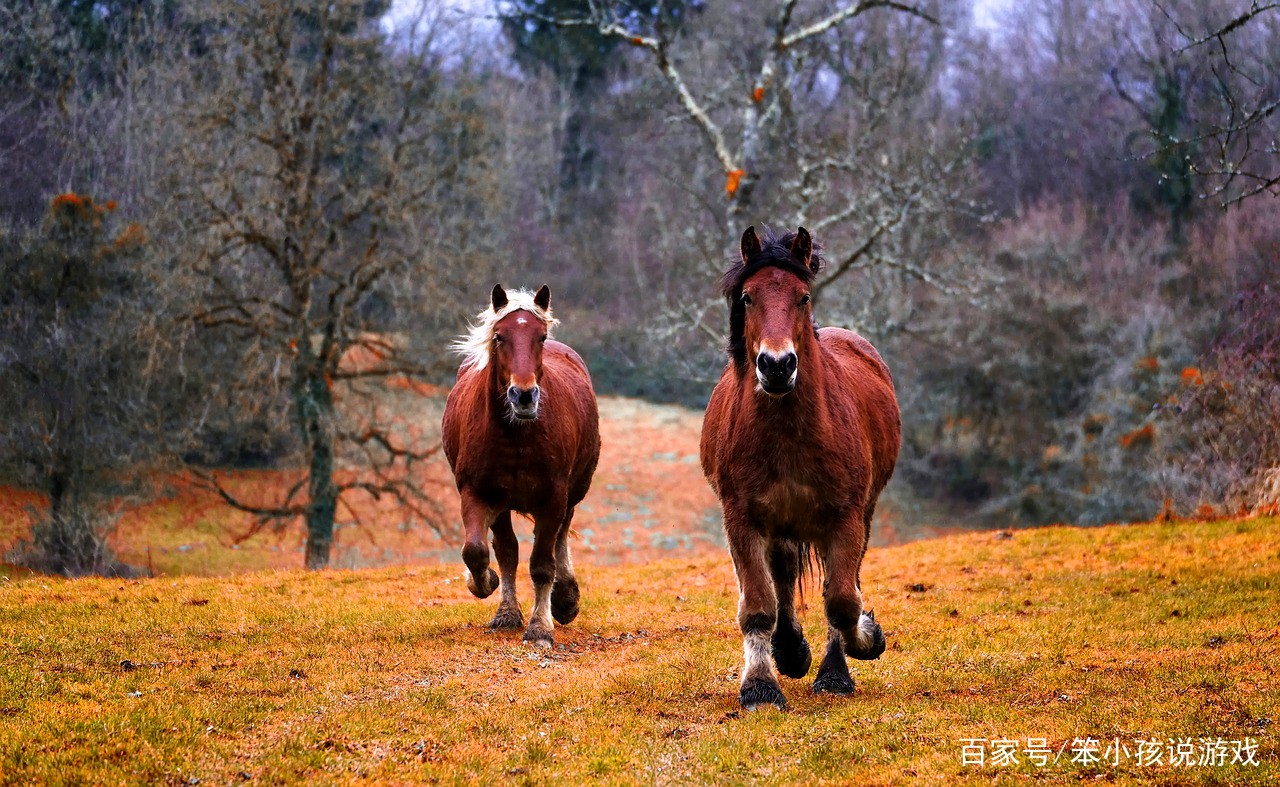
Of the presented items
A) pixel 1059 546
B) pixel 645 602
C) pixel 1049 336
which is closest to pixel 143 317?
pixel 645 602

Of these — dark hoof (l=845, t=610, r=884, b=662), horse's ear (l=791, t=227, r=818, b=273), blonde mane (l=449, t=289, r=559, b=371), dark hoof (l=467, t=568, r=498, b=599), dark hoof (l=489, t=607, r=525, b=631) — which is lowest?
dark hoof (l=489, t=607, r=525, b=631)

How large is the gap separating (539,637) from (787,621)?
2775 millimetres

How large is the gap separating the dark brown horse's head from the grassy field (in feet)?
6.78

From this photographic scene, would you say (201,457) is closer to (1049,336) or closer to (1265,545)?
(1265,545)

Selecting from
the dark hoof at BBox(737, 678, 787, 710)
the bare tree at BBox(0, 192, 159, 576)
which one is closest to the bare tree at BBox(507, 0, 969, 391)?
the bare tree at BBox(0, 192, 159, 576)

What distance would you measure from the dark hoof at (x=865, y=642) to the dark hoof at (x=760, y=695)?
0.56 m

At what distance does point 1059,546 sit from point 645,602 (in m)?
5.92

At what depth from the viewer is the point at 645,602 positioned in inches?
468

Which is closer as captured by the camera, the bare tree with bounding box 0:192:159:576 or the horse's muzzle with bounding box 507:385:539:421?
the horse's muzzle with bounding box 507:385:539:421

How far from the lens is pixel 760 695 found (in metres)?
6.60

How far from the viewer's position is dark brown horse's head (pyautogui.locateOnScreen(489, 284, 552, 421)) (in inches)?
338

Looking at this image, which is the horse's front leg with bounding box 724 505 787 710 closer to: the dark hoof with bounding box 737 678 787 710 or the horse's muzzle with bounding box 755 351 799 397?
the dark hoof with bounding box 737 678 787 710

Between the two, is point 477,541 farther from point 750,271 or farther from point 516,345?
point 750,271

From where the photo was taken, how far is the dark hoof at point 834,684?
7203mm
